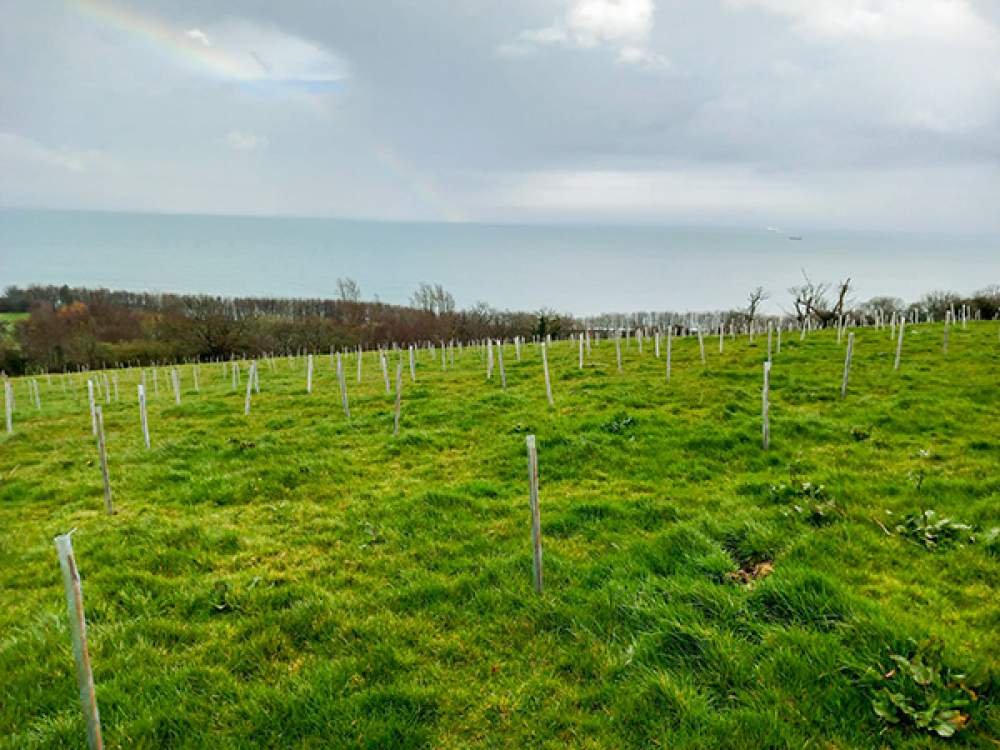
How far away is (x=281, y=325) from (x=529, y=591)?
86448mm

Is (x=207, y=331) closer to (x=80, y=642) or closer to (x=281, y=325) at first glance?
(x=281, y=325)

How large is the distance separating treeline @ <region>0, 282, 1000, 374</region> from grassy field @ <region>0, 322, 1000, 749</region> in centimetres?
4613

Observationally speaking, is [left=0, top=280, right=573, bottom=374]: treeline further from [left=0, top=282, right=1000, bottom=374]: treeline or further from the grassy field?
the grassy field

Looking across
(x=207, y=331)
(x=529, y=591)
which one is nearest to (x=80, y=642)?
(x=529, y=591)

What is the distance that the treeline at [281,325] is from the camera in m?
60.3

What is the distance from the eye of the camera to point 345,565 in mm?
6000

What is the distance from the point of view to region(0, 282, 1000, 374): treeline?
2376 inches

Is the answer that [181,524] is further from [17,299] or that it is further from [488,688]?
[17,299]

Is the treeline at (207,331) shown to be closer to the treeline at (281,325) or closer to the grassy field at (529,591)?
the treeline at (281,325)

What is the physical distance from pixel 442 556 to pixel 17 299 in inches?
5825

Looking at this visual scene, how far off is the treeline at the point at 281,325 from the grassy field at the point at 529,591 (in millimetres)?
46133

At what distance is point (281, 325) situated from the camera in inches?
3268

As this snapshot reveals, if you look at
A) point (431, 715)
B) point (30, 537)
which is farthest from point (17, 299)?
point (431, 715)

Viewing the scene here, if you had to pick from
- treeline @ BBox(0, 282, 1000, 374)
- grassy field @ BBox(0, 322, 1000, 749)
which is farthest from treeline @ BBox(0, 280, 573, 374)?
grassy field @ BBox(0, 322, 1000, 749)
